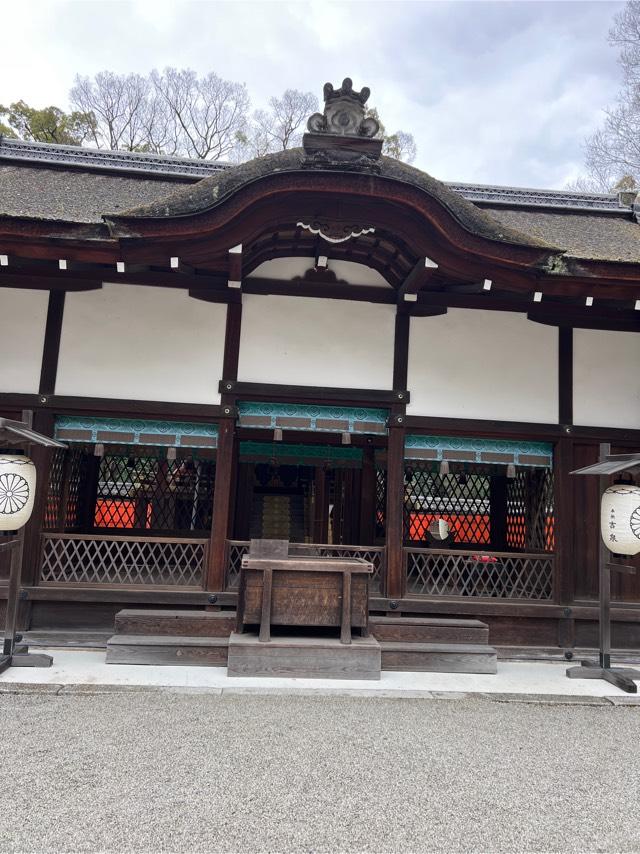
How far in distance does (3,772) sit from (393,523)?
4.19 m

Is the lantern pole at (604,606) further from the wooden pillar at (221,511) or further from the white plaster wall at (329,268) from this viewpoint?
the wooden pillar at (221,511)

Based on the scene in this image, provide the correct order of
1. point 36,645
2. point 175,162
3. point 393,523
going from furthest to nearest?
point 175,162 → point 393,523 → point 36,645

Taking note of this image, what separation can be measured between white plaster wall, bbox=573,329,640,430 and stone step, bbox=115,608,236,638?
466 cm

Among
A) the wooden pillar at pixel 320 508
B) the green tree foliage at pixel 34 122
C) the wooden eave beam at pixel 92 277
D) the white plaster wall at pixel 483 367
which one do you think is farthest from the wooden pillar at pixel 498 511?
the green tree foliage at pixel 34 122

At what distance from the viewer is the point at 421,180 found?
545 centimetres

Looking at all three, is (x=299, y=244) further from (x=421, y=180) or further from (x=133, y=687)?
(x=133, y=687)

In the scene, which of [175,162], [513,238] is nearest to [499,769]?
[513,238]

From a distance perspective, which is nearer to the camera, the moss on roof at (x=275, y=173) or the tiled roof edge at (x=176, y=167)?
the moss on roof at (x=275, y=173)

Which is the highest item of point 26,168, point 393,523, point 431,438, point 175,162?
point 175,162

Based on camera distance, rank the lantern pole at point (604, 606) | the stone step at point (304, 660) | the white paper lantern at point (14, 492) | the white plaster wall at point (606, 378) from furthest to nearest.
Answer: the white plaster wall at point (606, 378) < the lantern pole at point (604, 606) < the stone step at point (304, 660) < the white paper lantern at point (14, 492)

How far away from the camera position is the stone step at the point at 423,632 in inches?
229

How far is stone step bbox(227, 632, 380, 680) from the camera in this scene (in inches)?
201

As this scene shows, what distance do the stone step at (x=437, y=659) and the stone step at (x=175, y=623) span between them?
1.64m

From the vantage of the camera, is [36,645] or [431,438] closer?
[36,645]
